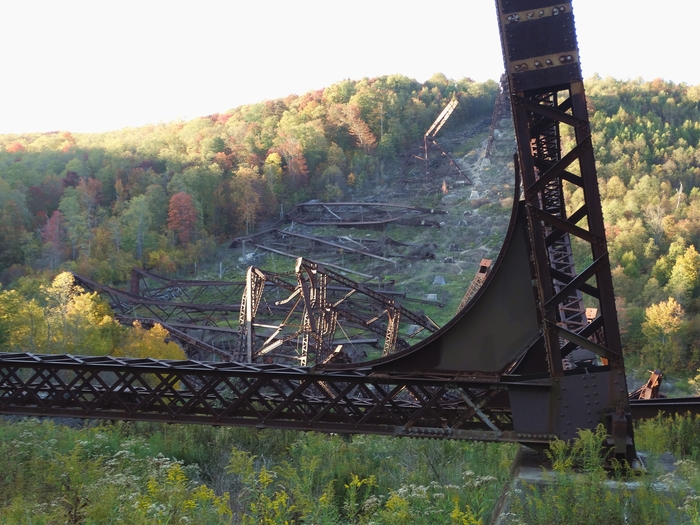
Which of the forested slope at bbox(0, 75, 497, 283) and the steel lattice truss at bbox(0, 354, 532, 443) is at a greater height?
the forested slope at bbox(0, 75, 497, 283)

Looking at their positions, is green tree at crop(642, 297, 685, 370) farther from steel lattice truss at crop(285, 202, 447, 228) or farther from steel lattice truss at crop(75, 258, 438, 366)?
steel lattice truss at crop(285, 202, 447, 228)

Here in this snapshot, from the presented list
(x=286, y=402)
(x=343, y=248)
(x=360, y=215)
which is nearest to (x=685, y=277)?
(x=343, y=248)

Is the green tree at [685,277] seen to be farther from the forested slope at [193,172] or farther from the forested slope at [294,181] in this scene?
the forested slope at [193,172]

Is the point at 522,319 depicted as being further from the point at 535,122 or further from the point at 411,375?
the point at 535,122

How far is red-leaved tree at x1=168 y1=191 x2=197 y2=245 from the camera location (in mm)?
72312

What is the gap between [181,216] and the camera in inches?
2849

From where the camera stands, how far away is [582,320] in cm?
1077

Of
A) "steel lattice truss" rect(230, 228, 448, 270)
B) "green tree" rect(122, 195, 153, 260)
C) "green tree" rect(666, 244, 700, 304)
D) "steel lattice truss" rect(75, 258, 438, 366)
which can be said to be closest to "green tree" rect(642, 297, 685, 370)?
"green tree" rect(666, 244, 700, 304)

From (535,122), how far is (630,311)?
5123 centimetres

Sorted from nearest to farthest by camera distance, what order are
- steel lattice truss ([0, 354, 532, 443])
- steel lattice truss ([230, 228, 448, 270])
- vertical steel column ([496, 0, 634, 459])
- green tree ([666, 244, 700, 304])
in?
1. vertical steel column ([496, 0, 634, 459])
2. steel lattice truss ([0, 354, 532, 443])
3. green tree ([666, 244, 700, 304])
4. steel lattice truss ([230, 228, 448, 270])

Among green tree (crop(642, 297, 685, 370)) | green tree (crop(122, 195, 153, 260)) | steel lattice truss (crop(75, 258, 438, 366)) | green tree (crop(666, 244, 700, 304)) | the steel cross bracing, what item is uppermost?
green tree (crop(122, 195, 153, 260))

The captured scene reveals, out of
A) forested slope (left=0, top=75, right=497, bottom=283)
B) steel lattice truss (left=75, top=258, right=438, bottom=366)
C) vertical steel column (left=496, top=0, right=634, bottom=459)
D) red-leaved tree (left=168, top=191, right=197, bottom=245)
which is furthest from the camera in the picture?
red-leaved tree (left=168, top=191, right=197, bottom=245)

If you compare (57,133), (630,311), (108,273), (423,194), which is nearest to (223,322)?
(108,273)

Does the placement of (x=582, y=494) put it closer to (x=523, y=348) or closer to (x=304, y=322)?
(x=523, y=348)
